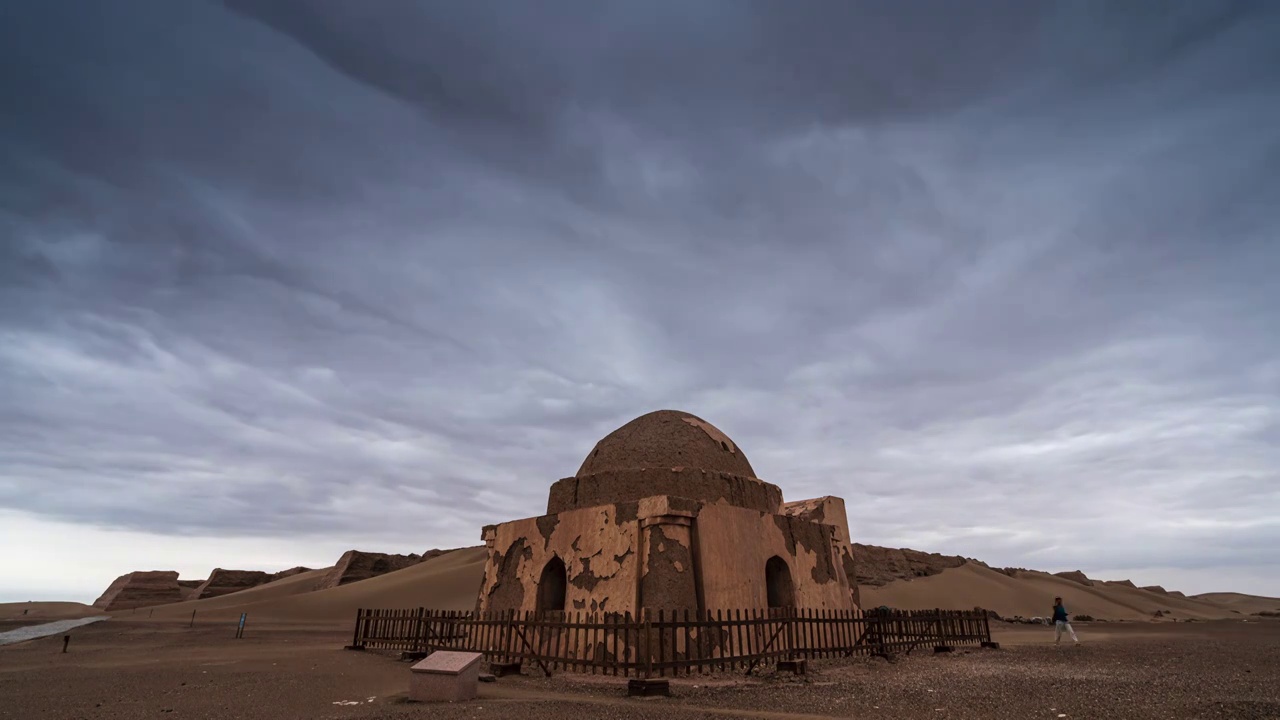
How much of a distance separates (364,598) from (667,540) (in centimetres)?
3546

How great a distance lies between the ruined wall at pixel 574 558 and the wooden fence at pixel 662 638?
361mm

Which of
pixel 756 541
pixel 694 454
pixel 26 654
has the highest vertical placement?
pixel 694 454

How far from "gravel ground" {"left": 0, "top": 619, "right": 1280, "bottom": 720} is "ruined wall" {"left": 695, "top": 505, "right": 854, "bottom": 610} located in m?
1.37

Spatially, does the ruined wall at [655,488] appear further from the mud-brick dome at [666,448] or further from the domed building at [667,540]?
the mud-brick dome at [666,448]

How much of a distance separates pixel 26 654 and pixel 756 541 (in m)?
18.7

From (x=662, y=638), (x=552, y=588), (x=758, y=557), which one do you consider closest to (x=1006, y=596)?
(x=758, y=557)

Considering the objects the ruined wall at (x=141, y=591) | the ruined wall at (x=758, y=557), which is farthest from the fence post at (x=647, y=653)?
the ruined wall at (x=141, y=591)

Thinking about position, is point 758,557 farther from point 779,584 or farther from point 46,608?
point 46,608

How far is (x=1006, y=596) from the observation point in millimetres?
→ 39500

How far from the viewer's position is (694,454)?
1314cm

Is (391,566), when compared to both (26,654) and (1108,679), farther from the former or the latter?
(1108,679)

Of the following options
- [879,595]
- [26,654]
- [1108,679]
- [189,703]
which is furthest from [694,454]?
[879,595]

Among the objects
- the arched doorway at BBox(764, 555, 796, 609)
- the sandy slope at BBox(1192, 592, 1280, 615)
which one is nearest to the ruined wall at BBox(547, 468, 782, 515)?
the arched doorway at BBox(764, 555, 796, 609)

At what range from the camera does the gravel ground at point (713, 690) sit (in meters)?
7.25
